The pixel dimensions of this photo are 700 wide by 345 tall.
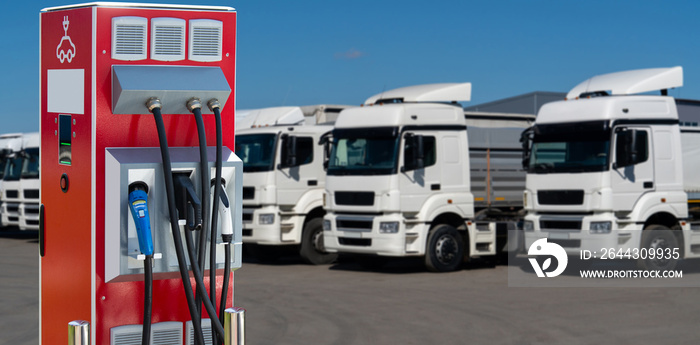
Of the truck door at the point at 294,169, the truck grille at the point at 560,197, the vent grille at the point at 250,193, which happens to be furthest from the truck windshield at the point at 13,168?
the truck grille at the point at 560,197

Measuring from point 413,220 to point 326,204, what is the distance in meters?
1.68

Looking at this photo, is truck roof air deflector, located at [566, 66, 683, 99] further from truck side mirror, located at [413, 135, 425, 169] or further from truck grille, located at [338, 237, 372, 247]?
truck grille, located at [338, 237, 372, 247]

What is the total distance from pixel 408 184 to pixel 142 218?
449 inches

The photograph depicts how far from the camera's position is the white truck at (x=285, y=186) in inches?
652

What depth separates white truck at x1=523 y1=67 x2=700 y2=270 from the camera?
14.4 m

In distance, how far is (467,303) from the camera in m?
11.6

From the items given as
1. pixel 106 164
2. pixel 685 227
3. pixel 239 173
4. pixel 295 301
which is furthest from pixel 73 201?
pixel 685 227

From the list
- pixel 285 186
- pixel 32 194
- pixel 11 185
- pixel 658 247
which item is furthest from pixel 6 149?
pixel 658 247

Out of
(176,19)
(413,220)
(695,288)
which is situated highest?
(176,19)

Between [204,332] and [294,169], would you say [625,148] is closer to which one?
[294,169]

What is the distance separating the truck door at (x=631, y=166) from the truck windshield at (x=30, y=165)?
14.8 metres

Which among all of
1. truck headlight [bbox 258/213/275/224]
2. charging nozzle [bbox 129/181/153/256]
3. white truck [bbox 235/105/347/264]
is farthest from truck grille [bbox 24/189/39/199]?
charging nozzle [bbox 129/181/153/256]

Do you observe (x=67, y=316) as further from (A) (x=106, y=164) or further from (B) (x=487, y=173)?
(B) (x=487, y=173)

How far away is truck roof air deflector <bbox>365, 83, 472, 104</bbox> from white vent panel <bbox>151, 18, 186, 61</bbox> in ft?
38.8
